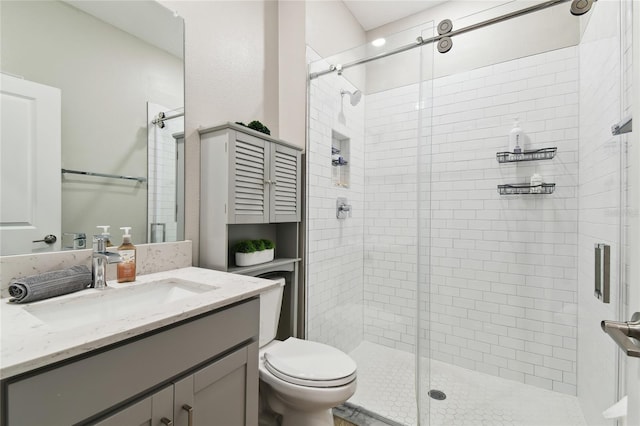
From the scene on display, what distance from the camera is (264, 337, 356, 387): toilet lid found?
52.5 inches

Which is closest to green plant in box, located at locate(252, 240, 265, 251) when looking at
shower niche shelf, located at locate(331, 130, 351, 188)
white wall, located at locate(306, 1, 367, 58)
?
shower niche shelf, located at locate(331, 130, 351, 188)

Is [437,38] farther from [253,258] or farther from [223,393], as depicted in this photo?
[223,393]

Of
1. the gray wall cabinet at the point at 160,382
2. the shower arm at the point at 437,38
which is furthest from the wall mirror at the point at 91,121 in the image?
the shower arm at the point at 437,38

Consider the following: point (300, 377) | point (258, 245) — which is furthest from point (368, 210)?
point (300, 377)

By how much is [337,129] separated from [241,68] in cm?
80

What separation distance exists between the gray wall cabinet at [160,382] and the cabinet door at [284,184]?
797 mm

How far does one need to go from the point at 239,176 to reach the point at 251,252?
44 cm

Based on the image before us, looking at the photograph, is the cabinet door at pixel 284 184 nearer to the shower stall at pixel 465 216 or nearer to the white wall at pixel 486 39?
the shower stall at pixel 465 216

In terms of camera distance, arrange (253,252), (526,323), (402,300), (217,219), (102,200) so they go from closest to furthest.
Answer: (102,200) < (217,219) < (253,252) < (526,323) < (402,300)

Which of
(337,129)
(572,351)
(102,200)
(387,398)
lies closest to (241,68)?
(337,129)

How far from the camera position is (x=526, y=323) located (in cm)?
204

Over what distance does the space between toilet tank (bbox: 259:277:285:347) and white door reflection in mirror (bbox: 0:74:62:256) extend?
36.2 inches

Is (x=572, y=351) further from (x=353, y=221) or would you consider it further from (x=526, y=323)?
(x=353, y=221)

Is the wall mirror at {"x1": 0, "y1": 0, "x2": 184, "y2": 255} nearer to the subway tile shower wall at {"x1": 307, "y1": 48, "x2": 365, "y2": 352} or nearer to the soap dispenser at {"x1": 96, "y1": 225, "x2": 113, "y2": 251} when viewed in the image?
the soap dispenser at {"x1": 96, "y1": 225, "x2": 113, "y2": 251}
